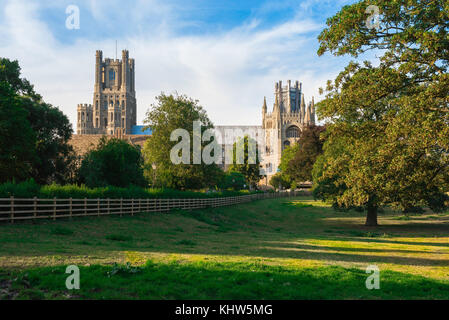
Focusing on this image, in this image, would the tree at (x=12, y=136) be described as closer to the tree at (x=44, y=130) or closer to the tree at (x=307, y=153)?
A: the tree at (x=44, y=130)

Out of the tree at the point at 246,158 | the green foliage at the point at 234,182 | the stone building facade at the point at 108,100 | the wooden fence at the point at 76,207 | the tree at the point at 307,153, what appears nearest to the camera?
the wooden fence at the point at 76,207

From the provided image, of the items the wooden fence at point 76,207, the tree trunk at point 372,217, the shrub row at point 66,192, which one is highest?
the shrub row at point 66,192

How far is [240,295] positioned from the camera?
23.7 ft

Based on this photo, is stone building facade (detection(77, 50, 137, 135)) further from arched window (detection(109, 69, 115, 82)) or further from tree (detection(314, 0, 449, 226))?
tree (detection(314, 0, 449, 226))

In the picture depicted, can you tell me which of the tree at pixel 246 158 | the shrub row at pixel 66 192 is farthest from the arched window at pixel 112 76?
the shrub row at pixel 66 192

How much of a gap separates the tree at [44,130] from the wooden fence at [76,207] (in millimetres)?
13411

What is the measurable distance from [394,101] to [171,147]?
108ft

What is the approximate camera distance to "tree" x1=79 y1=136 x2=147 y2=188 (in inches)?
1332

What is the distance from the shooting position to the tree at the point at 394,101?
13656mm

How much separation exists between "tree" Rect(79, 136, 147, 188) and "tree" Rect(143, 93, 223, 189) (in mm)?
4519

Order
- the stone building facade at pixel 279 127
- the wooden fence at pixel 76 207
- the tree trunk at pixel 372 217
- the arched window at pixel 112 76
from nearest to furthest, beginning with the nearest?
the wooden fence at pixel 76 207
the tree trunk at pixel 372 217
the stone building facade at pixel 279 127
the arched window at pixel 112 76

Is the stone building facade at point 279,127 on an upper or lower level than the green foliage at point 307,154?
upper
